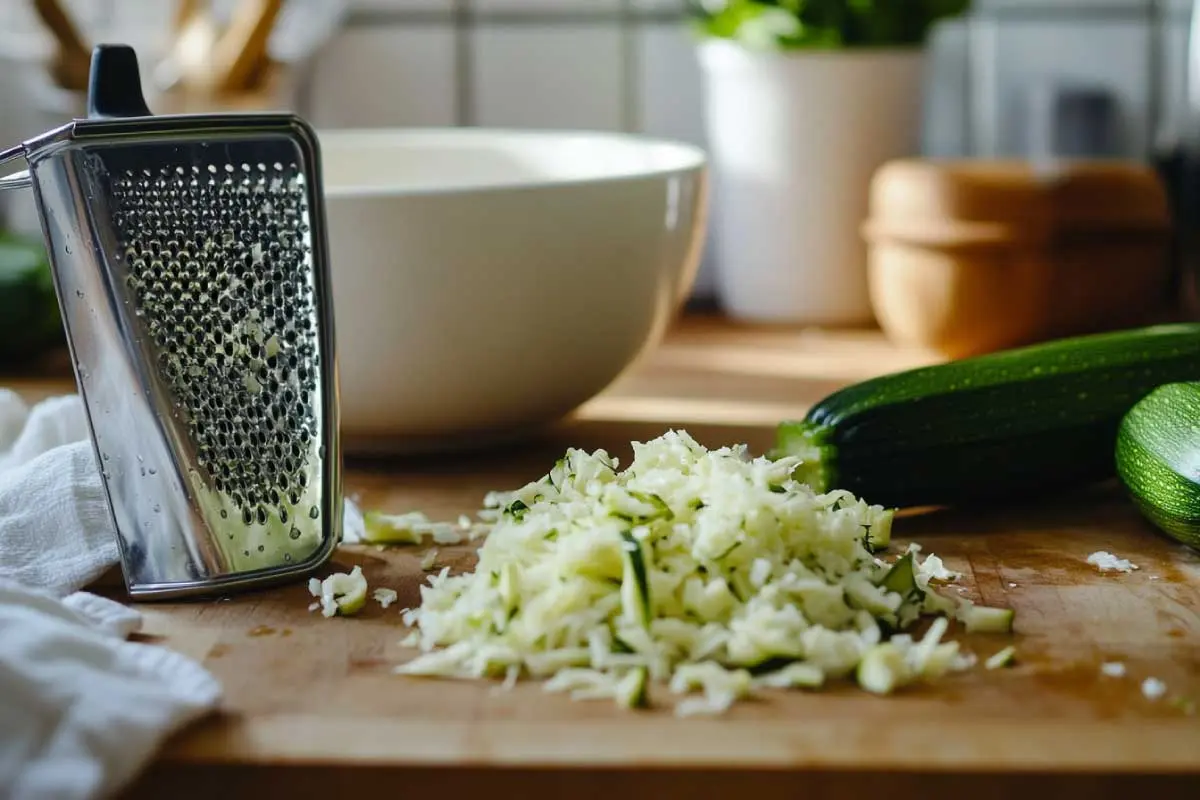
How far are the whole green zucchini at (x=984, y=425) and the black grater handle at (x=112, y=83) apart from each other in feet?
1.71

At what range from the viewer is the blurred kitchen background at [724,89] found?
178cm

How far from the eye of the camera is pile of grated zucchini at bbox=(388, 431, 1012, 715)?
774mm

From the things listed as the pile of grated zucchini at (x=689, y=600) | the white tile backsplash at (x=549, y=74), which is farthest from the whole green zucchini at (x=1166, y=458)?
the white tile backsplash at (x=549, y=74)

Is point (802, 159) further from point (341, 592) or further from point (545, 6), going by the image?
point (341, 592)

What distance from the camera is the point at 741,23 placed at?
5.65 feet

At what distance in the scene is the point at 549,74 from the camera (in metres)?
1.92

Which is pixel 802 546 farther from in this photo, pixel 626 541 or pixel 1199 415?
pixel 1199 415

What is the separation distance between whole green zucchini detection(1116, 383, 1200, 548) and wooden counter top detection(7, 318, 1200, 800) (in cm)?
3

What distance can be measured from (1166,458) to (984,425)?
0.14 metres

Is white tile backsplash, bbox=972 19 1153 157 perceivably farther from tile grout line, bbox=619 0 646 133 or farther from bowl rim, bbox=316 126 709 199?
bowl rim, bbox=316 126 709 199

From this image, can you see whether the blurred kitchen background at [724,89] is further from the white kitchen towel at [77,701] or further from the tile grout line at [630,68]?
the white kitchen towel at [77,701]

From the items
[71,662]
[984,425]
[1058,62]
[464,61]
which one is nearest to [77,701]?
[71,662]

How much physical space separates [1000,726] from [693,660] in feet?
0.53

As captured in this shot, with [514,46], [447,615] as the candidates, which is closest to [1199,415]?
[447,615]
